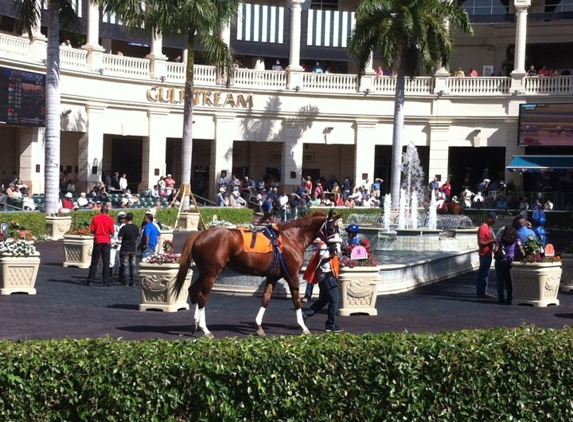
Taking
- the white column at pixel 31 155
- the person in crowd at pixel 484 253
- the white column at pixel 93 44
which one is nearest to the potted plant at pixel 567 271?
the person in crowd at pixel 484 253

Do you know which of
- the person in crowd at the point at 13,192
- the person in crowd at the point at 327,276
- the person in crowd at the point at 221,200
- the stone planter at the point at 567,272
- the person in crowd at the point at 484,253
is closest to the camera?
the person in crowd at the point at 327,276

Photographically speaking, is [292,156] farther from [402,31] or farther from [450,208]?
[402,31]

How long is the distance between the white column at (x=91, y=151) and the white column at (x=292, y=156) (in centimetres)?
984

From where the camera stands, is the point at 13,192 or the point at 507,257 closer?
the point at 507,257

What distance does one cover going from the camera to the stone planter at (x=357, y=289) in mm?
18297

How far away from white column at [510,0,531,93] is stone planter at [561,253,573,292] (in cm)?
2822

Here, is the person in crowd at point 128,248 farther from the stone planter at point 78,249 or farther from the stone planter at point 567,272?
the stone planter at point 567,272

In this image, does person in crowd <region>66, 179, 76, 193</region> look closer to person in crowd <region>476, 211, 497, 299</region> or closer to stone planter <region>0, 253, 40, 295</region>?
stone planter <region>0, 253, 40, 295</region>

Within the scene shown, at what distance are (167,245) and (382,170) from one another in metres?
37.1

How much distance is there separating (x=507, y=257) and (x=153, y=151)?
2948 cm

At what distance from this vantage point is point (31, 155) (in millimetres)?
41500

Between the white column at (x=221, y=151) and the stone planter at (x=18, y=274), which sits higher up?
the white column at (x=221, y=151)

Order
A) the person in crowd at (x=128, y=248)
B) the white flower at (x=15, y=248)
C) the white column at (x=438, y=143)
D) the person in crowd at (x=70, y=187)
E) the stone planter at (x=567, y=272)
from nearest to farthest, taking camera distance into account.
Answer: the white flower at (x=15, y=248)
the person in crowd at (x=128, y=248)
the stone planter at (x=567, y=272)
the person in crowd at (x=70, y=187)
the white column at (x=438, y=143)

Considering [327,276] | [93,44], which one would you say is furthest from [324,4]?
[327,276]
